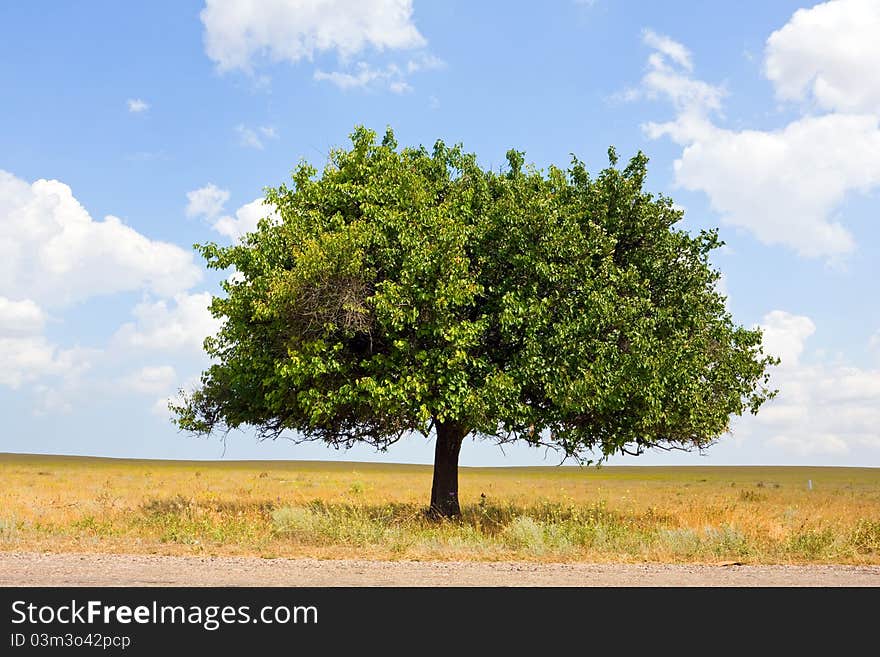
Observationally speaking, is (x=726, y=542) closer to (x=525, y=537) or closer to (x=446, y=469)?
(x=525, y=537)

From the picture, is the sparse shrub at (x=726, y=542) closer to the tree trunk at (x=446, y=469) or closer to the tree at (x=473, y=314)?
the tree at (x=473, y=314)

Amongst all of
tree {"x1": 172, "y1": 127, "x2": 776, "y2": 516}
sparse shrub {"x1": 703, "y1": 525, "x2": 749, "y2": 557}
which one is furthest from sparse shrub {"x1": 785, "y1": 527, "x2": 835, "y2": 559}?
tree {"x1": 172, "y1": 127, "x2": 776, "y2": 516}

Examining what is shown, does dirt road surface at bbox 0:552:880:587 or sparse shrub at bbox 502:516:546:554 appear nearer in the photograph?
dirt road surface at bbox 0:552:880:587

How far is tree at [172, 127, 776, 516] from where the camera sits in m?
19.7

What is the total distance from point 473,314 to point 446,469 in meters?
5.33

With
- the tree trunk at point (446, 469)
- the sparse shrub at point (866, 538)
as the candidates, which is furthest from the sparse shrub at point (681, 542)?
the tree trunk at point (446, 469)

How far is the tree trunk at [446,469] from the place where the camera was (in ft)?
77.4

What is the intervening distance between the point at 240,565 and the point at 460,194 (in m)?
12.1

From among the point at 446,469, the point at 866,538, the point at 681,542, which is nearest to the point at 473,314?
the point at 446,469

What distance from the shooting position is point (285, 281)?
64.6 feet

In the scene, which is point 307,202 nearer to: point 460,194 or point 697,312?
point 460,194

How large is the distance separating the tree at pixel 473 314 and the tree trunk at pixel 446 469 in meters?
0.04

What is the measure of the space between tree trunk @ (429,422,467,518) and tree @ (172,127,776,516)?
0.14 ft

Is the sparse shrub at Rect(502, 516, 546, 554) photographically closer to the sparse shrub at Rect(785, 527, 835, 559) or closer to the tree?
the tree
